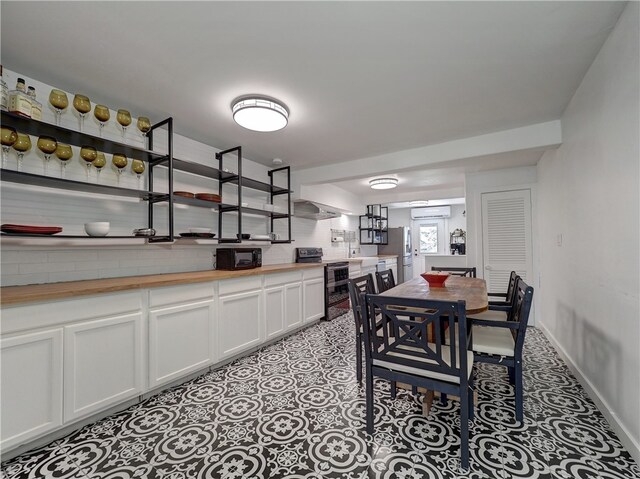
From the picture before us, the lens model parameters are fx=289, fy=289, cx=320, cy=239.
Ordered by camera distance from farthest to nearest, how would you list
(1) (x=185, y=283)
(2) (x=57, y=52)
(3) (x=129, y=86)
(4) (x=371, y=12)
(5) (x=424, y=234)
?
1. (5) (x=424, y=234)
2. (1) (x=185, y=283)
3. (3) (x=129, y=86)
4. (2) (x=57, y=52)
5. (4) (x=371, y=12)

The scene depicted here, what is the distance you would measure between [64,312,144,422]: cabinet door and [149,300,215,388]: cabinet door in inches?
4.1

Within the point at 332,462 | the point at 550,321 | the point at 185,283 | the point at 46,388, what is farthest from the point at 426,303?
the point at 550,321

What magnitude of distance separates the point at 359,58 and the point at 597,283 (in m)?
2.29

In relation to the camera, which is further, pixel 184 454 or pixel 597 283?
pixel 597 283

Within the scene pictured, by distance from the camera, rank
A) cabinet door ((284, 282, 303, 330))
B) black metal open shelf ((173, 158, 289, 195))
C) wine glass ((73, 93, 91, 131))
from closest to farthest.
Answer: wine glass ((73, 93, 91, 131)) < black metal open shelf ((173, 158, 289, 195)) < cabinet door ((284, 282, 303, 330))

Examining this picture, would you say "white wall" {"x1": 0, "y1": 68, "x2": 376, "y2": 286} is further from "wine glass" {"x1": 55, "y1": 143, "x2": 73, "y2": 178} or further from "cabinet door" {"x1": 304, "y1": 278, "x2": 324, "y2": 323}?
"cabinet door" {"x1": 304, "y1": 278, "x2": 324, "y2": 323}

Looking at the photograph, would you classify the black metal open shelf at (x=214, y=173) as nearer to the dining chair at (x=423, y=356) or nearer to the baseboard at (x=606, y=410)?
the dining chair at (x=423, y=356)

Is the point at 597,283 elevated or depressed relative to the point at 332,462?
elevated

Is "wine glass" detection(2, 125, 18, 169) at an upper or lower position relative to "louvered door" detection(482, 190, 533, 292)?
upper

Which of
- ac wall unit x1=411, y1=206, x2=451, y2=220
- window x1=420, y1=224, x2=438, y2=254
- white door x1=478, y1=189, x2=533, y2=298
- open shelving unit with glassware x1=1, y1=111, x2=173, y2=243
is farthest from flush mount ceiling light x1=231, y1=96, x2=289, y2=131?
window x1=420, y1=224, x2=438, y2=254

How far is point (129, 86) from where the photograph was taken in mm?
2199

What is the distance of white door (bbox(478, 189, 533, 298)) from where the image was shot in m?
4.14

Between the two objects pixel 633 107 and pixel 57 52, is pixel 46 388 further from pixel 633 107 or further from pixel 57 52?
pixel 633 107

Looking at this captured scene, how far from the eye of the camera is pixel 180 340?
2.40m
